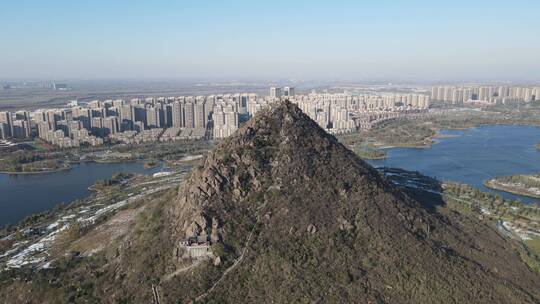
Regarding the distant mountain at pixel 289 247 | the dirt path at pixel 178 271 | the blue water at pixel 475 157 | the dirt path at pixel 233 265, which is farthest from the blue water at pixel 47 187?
the blue water at pixel 475 157

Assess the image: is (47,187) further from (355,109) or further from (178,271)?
(355,109)

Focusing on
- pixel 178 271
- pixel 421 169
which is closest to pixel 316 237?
pixel 178 271

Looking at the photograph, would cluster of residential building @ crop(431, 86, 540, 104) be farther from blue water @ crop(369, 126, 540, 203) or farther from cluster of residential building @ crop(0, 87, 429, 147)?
blue water @ crop(369, 126, 540, 203)

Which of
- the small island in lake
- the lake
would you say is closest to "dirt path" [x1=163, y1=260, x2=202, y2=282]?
the lake

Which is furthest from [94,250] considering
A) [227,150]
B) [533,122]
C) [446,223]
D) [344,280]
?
[533,122]

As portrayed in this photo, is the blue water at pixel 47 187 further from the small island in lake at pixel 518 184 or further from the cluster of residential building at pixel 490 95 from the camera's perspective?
the cluster of residential building at pixel 490 95
